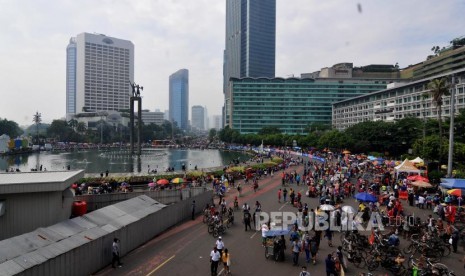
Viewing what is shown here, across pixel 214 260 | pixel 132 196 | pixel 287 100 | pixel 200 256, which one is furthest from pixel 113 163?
pixel 287 100

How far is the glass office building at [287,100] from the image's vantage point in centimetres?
16862

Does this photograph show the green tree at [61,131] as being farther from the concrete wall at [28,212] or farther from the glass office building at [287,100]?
the concrete wall at [28,212]

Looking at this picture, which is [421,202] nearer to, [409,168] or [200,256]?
[409,168]

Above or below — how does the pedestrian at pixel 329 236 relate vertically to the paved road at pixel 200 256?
above

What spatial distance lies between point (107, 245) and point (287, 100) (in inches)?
6375

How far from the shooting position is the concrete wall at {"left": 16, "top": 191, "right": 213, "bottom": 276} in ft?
39.8

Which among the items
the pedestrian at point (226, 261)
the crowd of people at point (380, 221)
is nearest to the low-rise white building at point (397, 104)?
the crowd of people at point (380, 221)

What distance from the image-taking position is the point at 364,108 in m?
126

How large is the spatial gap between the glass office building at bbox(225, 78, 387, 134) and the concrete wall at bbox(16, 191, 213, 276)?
498ft

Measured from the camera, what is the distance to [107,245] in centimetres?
1514

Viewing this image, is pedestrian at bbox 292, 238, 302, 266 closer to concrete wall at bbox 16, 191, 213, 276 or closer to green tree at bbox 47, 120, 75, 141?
concrete wall at bbox 16, 191, 213, 276

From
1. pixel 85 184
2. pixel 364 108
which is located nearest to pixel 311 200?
pixel 85 184

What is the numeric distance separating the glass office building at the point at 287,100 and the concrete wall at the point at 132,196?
483 feet

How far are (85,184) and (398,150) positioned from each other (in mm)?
62724
